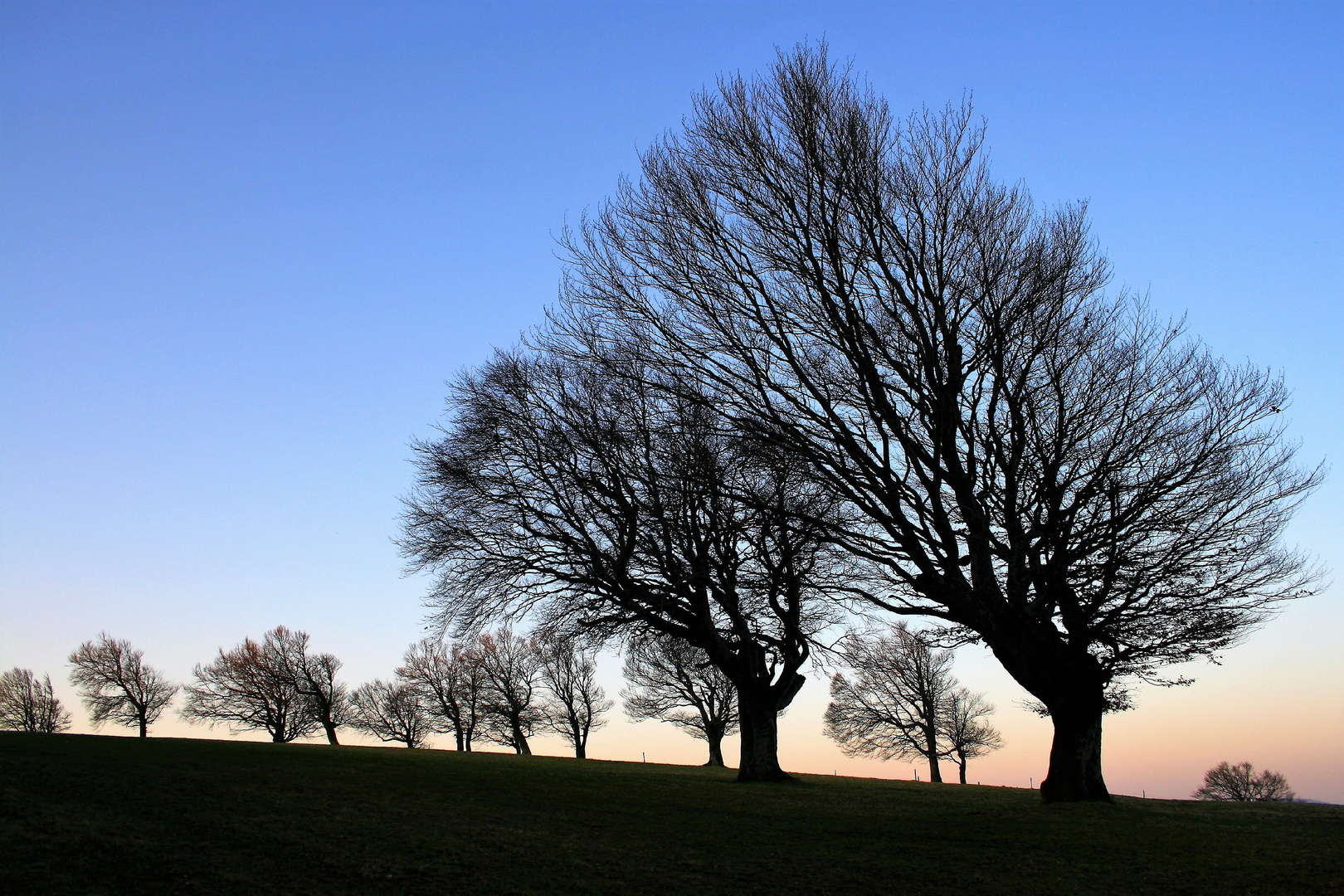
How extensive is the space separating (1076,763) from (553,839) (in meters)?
9.49

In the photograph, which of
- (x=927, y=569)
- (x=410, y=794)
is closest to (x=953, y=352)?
(x=927, y=569)

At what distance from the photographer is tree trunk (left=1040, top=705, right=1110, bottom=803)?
15445 millimetres

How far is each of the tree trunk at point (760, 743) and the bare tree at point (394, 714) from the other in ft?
140

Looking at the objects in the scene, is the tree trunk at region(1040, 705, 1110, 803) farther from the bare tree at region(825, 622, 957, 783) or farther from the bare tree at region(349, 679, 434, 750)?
the bare tree at region(349, 679, 434, 750)

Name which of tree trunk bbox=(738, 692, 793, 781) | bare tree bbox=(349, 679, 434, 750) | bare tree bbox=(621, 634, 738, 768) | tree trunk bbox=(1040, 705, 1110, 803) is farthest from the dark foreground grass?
bare tree bbox=(349, 679, 434, 750)

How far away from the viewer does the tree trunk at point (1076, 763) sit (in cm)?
1545

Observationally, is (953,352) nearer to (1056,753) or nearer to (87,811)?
(1056,753)

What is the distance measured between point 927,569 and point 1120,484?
11.3 ft

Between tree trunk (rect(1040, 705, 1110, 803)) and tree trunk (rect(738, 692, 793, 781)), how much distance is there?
737cm

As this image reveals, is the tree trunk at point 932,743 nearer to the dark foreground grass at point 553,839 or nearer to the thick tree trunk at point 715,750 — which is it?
the thick tree trunk at point 715,750

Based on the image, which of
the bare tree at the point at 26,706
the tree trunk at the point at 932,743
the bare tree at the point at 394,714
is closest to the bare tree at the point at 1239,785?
the tree trunk at the point at 932,743

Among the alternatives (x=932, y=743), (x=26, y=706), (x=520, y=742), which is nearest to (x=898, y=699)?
(x=932, y=743)

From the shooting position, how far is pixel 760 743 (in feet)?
71.5

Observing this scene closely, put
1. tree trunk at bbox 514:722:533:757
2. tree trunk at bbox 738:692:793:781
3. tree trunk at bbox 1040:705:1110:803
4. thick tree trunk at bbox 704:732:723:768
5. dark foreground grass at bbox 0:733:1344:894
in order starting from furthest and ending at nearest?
tree trunk at bbox 514:722:533:757
thick tree trunk at bbox 704:732:723:768
tree trunk at bbox 738:692:793:781
tree trunk at bbox 1040:705:1110:803
dark foreground grass at bbox 0:733:1344:894
